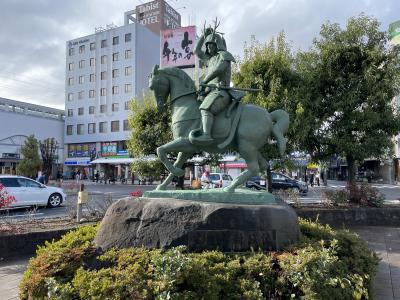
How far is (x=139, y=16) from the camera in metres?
57.3

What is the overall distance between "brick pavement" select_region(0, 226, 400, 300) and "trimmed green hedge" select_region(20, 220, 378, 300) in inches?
38.0

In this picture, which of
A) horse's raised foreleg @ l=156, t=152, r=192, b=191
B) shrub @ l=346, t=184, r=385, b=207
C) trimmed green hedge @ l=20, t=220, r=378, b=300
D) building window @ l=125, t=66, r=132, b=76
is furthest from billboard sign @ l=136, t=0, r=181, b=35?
trimmed green hedge @ l=20, t=220, r=378, b=300

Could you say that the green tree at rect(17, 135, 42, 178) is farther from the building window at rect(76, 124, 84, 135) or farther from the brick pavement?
the brick pavement

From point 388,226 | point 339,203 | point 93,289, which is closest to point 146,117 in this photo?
point 339,203

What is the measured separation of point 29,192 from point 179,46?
87.8ft

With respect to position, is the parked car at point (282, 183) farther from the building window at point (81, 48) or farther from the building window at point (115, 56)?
the building window at point (81, 48)

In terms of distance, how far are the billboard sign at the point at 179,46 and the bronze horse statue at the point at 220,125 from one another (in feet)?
105

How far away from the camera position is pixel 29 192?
15.1 metres

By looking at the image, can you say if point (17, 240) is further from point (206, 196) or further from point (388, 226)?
point (388, 226)

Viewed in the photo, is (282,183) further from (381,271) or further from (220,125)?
(220,125)

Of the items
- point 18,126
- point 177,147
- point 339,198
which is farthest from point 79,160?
point 177,147

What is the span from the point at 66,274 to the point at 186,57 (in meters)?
35.3

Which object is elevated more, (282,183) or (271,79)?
(271,79)

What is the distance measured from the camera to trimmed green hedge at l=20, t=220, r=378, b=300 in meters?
3.71
